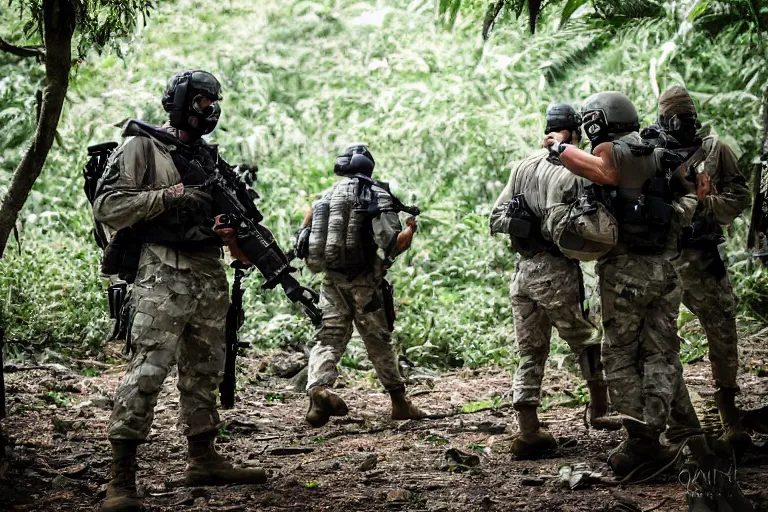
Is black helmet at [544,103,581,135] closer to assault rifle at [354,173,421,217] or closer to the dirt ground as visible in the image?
assault rifle at [354,173,421,217]

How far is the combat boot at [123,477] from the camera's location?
155 inches

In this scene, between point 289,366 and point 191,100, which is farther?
point 289,366

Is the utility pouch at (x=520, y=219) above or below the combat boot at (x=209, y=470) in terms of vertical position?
above

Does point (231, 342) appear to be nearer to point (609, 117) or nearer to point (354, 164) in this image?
point (354, 164)

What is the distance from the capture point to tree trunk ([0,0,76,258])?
469 cm

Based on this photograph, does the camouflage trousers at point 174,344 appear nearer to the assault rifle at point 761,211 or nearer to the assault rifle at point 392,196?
the assault rifle at point 392,196

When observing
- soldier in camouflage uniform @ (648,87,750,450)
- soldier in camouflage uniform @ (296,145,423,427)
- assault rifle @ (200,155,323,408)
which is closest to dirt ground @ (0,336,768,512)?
soldier in camouflage uniform @ (296,145,423,427)

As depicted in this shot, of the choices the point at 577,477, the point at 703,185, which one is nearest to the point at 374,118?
the point at 703,185

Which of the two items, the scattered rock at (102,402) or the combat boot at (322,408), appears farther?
the scattered rock at (102,402)

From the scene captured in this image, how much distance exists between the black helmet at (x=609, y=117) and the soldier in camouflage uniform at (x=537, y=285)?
0.53 meters

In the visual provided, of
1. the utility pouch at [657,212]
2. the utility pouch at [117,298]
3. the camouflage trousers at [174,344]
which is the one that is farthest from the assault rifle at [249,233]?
the utility pouch at [657,212]

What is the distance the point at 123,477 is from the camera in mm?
4043

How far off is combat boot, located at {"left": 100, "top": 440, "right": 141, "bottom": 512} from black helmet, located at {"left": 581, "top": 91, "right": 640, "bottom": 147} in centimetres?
266

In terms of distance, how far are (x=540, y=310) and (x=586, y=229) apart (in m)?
1.06
